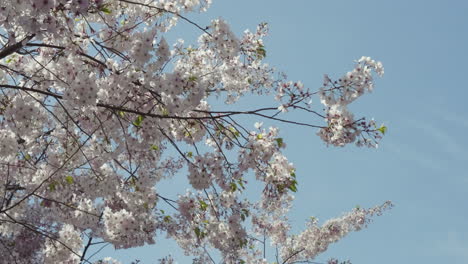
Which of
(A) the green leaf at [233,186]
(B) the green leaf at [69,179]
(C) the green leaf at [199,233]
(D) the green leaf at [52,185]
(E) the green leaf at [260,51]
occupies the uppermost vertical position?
(E) the green leaf at [260,51]

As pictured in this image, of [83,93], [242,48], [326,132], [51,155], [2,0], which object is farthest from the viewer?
[242,48]

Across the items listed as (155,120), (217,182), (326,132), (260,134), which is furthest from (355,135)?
(155,120)

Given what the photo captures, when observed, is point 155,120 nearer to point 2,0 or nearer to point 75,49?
point 75,49

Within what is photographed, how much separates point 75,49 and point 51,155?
225cm

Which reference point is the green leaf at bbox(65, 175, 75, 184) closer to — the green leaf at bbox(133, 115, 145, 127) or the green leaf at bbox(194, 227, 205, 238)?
the green leaf at bbox(133, 115, 145, 127)

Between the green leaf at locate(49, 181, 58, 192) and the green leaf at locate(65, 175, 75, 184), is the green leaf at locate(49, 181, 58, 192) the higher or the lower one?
the lower one

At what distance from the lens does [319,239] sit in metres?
16.9

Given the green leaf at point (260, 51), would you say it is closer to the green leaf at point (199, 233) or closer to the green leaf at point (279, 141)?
the green leaf at point (279, 141)

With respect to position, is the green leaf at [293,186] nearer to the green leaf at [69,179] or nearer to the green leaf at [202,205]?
the green leaf at [202,205]

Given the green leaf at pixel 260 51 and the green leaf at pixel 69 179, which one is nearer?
the green leaf at pixel 69 179

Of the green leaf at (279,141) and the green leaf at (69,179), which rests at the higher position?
the green leaf at (279,141)

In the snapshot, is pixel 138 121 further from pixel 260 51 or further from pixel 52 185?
pixel 260 51

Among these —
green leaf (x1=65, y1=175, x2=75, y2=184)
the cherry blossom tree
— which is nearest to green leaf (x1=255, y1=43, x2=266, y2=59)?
A: the cherry blossom tree

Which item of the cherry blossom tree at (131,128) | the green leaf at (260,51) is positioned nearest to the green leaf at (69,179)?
the cherry blossom tree at (131,128)
